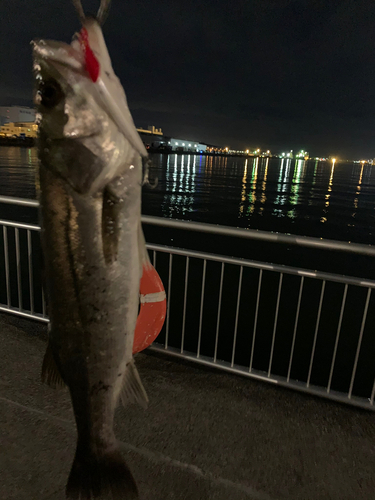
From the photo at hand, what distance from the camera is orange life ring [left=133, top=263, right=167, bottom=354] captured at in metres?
1.75

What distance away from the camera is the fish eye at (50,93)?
3.92 feet

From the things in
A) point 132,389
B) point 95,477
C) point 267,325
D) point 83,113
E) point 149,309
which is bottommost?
point 267,325

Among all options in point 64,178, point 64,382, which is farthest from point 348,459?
point 64,178

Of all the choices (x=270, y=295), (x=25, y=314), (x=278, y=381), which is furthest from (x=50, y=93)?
(x=270, y=295)

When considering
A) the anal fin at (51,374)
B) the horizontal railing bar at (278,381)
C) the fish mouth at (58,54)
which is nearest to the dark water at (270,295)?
the fish mouth at (58,54)

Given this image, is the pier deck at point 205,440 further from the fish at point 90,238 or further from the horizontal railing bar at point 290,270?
the horizontal railing bar at point 290,270

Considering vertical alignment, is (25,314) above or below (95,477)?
below

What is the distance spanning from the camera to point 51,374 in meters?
1.71

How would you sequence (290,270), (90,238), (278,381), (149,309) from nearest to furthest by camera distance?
1. (90,238)
2. (149,309)
3. (290,270)
4. (278,381)

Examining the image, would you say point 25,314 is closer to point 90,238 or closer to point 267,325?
point 90,238

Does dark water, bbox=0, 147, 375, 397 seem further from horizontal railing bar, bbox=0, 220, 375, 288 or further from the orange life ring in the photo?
horizontal railing bar, bbox=0, 220, 375, 288

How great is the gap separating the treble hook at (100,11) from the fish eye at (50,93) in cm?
22

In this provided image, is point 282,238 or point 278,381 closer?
point 282,238

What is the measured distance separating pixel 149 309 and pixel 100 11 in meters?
1.29
